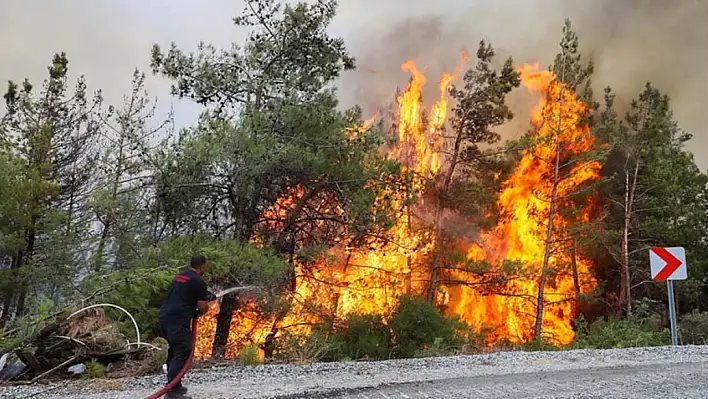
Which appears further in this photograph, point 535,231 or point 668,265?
point 535,231

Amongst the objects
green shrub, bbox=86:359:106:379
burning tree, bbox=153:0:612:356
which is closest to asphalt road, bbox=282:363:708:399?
green shrub, bbox=86:359:106:379

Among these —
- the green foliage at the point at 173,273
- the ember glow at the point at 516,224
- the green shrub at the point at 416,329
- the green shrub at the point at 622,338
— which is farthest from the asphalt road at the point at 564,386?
the ember glow at the point at 516,224

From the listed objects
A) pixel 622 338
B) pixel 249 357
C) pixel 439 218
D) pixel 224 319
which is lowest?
pixel 249 357

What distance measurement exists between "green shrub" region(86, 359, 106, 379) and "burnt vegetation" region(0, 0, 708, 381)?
0.08 feet

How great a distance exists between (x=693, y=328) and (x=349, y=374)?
1738 cm

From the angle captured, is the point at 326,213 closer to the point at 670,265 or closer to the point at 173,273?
the point at 173,273

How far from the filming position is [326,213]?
41.5ft

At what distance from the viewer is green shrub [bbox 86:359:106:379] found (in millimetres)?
6398

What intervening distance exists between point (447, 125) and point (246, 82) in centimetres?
1000

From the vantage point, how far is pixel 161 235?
37.9 ft

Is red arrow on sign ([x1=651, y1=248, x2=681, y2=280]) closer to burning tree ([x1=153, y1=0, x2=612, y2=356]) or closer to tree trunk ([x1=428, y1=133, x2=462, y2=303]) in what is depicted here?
burning tree ([x1=153, y1=0, x2=612, y2=356])

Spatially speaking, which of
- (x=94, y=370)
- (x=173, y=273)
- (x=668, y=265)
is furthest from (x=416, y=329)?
(x=94, y=370)

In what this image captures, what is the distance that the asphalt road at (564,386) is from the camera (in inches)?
200

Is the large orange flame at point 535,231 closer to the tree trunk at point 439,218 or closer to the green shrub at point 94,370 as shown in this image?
the tree trunk at point 439,218
